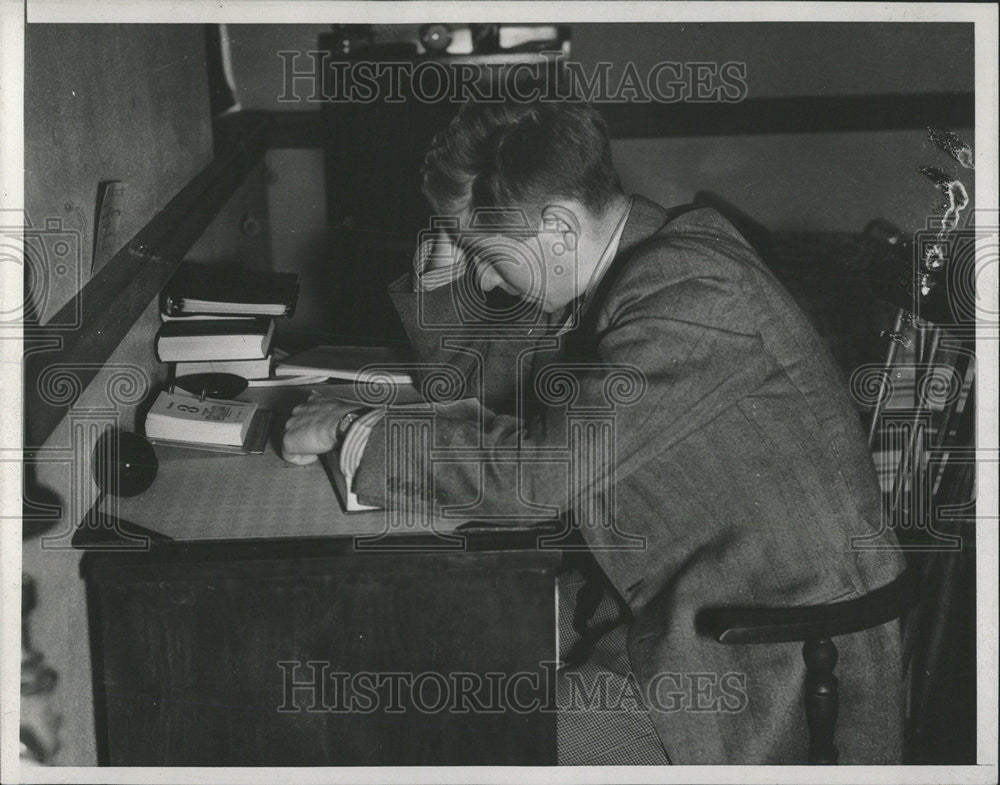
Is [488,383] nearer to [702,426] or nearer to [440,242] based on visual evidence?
[440,242]

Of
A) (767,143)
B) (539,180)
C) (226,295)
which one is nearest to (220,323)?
(226,295)

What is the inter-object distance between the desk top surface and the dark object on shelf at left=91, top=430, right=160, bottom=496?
0.6 inches

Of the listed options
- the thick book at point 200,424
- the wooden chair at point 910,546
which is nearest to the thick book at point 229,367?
the thick book at point 200,424

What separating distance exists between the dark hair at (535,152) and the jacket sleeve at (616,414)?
177 millimetres

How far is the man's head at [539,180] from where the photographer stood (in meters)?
1.03

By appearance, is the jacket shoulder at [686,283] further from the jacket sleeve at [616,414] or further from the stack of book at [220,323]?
the stack of book at [220,323]

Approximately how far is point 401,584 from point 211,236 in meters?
1.20

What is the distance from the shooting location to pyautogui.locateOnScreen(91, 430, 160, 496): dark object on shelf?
0.99m

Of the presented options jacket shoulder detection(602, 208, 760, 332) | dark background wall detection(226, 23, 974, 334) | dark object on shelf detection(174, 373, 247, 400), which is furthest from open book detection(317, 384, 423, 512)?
dark background wall detection(226, 23, 974, 334)

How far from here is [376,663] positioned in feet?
3.01

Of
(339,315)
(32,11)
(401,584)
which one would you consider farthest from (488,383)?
(339,315)

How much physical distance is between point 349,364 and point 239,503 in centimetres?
52

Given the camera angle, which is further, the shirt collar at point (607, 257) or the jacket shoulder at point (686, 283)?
the shirt collar at point (607, 257)

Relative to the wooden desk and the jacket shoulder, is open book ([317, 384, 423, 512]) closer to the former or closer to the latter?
the wooden desk
